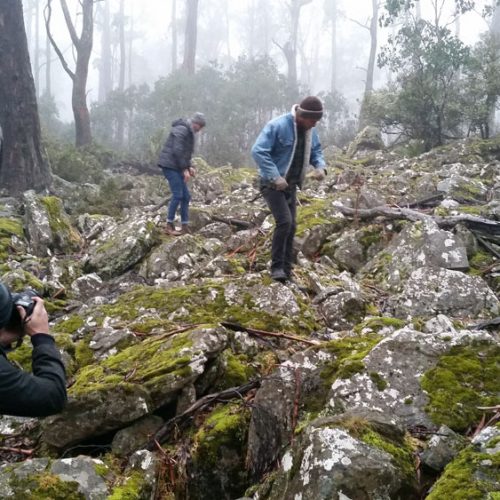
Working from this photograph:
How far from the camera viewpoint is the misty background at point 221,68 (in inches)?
800

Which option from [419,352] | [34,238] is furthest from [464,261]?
[34,238]

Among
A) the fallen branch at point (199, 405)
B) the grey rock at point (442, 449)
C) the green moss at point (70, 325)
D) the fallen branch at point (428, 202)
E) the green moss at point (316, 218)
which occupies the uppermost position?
the fallen branch at point (428, 202)

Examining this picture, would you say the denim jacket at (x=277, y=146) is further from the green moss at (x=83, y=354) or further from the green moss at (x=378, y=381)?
the green moss at (x=378, y=381)

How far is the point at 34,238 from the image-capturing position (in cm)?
732

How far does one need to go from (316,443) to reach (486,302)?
3.07m

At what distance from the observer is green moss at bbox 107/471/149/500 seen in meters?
2.38

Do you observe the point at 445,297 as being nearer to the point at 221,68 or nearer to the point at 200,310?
the point at 200,310

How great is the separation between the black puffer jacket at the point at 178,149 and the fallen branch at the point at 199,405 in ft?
16.4

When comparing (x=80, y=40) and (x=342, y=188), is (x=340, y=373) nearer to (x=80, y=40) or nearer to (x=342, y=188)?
(x=342, y=188)

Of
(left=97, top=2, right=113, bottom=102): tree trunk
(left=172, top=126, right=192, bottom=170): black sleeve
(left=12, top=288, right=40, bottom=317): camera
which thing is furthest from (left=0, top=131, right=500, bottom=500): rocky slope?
(left=97, top=2, right=113, bottom=102): tree trunk

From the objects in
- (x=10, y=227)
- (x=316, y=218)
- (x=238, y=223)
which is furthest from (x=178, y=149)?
(x=10, y=227)

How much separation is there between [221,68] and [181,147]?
1927 centimetres

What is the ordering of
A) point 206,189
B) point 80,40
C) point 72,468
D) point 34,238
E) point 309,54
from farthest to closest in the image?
point 309,54, point 80,40, point 206,189, point 34,238, point 72,468

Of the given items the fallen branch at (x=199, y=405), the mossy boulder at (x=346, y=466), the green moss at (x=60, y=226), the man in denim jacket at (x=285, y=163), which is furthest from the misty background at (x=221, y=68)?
the mossy boulder at (x=346, y=466)
